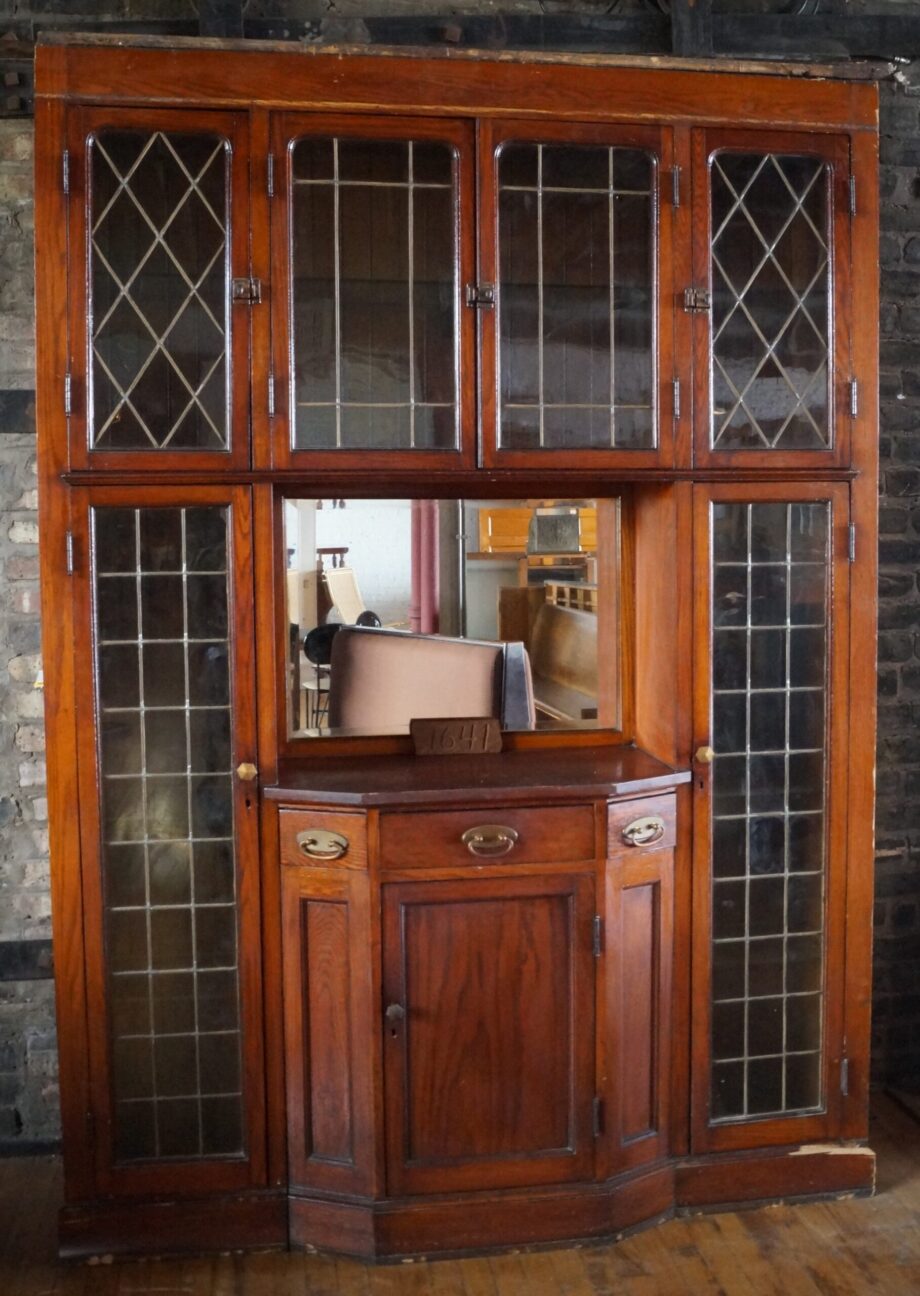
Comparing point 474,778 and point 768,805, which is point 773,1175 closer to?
point 768,805

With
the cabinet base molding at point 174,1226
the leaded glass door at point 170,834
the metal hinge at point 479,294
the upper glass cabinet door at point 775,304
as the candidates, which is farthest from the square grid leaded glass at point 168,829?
the upper glass cabinet door at point 775,304

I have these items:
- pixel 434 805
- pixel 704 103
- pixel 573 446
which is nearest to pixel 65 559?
pixel 434 805

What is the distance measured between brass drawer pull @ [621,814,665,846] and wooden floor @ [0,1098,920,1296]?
974 millimetres

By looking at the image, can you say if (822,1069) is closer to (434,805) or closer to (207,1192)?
(434,805)

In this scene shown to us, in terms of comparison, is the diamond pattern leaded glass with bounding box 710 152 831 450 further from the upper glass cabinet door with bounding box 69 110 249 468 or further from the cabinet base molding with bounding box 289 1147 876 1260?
the cabinet base molding with bounding box 289 1147 876 1260

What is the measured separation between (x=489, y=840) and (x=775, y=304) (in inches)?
58.3

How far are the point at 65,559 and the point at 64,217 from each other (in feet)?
2.51

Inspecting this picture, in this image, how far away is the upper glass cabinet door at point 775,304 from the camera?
118 inches

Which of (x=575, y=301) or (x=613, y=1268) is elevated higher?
(x=575, y=301)

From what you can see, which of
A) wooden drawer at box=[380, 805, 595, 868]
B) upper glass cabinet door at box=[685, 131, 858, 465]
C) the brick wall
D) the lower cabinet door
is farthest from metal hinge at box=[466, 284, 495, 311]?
the lower cabinet door

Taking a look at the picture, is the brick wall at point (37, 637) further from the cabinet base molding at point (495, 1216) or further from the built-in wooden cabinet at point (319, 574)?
the cabinet base molding at point (495, 1216)

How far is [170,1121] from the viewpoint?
117 inches

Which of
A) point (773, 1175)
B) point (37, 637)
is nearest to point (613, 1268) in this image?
point (773, 1175)

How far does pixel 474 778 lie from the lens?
9.74 feet
